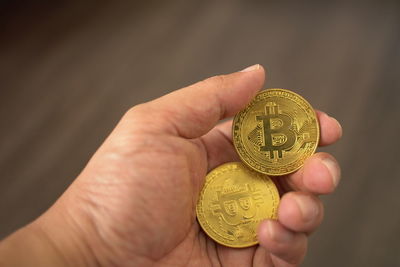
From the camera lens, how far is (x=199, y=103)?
1.09m

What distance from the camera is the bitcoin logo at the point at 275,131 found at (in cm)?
115

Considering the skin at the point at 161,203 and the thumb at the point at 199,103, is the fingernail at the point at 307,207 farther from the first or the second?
the thumb at the point at 199,103

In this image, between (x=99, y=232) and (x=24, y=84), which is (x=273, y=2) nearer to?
(x=24, y=84)

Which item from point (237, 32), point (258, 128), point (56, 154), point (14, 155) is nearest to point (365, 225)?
point (258, 128)

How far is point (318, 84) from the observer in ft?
6.96

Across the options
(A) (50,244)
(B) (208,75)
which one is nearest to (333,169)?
(A) (50,244)

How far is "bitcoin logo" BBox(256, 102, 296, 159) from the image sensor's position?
1.15m

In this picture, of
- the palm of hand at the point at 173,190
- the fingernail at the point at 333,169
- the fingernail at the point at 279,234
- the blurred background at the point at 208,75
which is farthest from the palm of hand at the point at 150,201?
the blurred background at the point at 208,75

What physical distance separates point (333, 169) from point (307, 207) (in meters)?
0.13

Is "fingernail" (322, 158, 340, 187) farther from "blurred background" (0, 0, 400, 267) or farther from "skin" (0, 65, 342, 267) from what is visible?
"blurred background" (0, 0, 400, 267)

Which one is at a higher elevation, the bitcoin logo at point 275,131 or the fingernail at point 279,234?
the bitcoin logo at point 275,131

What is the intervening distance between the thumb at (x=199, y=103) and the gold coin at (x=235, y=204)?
18 centimetres

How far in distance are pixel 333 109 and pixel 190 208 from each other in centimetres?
122

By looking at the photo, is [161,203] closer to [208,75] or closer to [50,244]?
[50,244]
